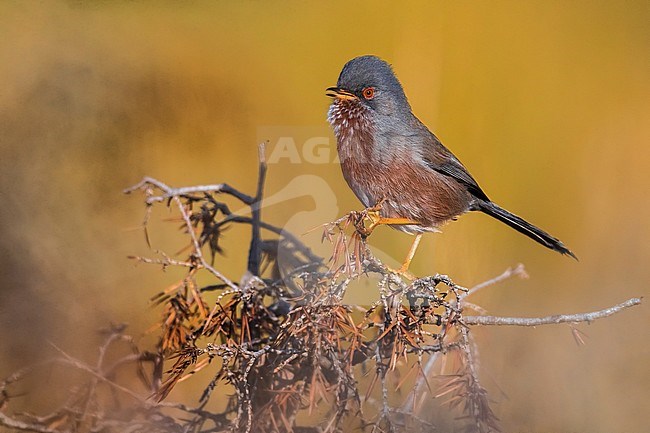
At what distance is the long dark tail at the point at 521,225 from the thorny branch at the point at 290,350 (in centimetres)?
45

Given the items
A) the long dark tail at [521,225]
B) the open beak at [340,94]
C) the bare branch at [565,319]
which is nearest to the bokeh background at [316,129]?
the long dark tail at [521,225]

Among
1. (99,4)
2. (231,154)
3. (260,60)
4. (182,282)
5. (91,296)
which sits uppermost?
(99,4)

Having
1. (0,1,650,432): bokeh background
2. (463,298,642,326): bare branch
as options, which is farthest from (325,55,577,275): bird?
(463,298,642,326): bare branch

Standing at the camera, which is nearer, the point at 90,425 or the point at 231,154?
the point at 90,425

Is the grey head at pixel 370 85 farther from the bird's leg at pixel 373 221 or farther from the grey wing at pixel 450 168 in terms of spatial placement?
the bird's leg at pixel 373 221

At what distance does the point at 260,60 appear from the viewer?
263 centimetres

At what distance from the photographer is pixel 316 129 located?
2.49 metres

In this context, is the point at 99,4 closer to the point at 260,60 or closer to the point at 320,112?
the point at 260,60

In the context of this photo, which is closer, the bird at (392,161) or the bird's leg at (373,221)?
the bird's leg at (373,221)

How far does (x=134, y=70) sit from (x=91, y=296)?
0.89m

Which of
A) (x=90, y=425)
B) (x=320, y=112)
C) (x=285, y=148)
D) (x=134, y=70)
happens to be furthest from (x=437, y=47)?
(x=90, y=425)

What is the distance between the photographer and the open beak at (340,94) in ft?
6.68

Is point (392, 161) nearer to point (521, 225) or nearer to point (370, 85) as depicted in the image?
point (370, 85)

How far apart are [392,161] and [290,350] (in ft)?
2.94
